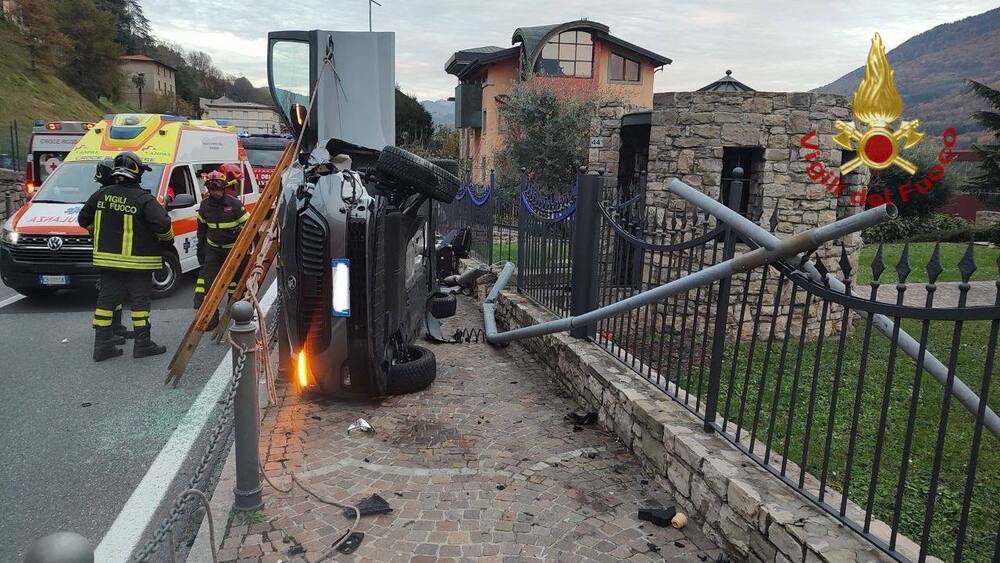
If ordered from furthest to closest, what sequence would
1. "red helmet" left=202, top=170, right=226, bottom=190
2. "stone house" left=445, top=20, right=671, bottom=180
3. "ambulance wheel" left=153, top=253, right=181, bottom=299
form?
"stone house" left=445, top=20, right=671, bottom=180 < "ambulance wheel" left=153, top=253, right=181, bottom=299 < "red helmet" left=202, top=170, right=226, bottom=190

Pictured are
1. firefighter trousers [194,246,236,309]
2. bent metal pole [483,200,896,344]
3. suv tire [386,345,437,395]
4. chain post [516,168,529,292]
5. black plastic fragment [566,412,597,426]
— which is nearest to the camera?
bent metal pole [483,200,896,344]

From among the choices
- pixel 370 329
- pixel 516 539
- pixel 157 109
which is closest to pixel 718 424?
pixel 516 539

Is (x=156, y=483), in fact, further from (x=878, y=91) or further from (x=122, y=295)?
(x=878, y=91)

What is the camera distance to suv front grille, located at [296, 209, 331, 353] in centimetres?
461

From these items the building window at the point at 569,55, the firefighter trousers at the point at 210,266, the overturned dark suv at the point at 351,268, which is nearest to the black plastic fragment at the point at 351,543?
the overturned dark suv at the point at 351,268

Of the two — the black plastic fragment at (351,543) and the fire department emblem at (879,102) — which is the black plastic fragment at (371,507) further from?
the fire department emblem at (879,102)

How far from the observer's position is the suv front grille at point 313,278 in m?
4.61

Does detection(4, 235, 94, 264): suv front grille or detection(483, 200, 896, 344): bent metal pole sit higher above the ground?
detection(483, 200, 896, 344): bent metal pole

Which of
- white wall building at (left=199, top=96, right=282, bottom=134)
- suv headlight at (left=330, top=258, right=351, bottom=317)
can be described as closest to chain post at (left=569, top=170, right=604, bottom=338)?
suv headlight at (left=330, top=258, right=351, bottom=317)

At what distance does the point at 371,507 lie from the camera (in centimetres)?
358

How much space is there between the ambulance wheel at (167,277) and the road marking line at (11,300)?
5.90 ft

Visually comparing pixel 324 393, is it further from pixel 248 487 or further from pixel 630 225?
pixel 630 225

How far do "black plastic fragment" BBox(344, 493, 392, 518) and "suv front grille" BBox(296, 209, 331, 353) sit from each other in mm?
1498

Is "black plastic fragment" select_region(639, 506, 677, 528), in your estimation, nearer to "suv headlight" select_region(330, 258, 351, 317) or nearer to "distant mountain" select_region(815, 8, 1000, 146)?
"suv headlight" select_region(330, 258, 351, 317)
